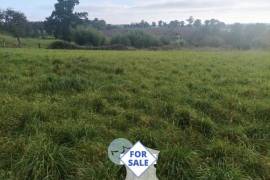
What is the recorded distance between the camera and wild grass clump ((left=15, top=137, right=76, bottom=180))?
5.56 metres

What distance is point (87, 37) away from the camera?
71312 mm

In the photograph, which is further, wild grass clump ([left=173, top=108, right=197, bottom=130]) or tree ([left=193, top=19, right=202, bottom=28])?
tree ([left=193, top=19, right=202, bottom=28])

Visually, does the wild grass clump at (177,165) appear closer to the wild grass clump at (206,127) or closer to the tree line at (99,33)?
the wild grass clump at (206,127)

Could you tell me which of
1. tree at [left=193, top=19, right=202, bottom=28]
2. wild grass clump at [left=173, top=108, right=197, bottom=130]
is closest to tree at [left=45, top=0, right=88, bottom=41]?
tree at [left=193, top=19, right=202, bottom=28]

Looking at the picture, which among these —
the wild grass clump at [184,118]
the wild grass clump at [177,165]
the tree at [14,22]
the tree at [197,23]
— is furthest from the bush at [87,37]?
the tree at [197,23]

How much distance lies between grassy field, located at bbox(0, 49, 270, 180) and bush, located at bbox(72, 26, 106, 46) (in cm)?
5720

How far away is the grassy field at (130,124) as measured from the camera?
588 cm

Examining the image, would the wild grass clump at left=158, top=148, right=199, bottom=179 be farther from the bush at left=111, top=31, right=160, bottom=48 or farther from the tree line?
the bush at left=111, top=31, right=160, bottom=48

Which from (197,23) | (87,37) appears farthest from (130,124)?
(197,23)

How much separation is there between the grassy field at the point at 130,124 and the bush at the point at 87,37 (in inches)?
2252

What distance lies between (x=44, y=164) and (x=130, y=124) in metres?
2.86

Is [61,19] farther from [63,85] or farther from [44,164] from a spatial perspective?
[44,164]

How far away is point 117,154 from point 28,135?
2.80 m

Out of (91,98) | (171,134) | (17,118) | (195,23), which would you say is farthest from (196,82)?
(195,23)
